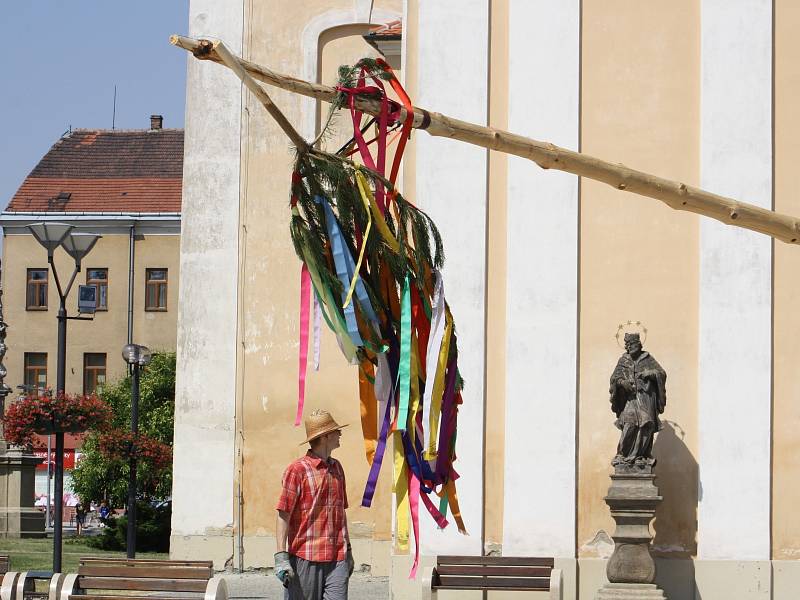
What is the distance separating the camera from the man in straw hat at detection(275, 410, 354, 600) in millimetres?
9477

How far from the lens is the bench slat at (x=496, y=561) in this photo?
12.2 metres

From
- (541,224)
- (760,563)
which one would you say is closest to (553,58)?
(541,224)

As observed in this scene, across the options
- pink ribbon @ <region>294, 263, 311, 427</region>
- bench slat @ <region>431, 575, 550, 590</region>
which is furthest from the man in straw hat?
bench slat @ <region>431, 575, 550, 590</region>

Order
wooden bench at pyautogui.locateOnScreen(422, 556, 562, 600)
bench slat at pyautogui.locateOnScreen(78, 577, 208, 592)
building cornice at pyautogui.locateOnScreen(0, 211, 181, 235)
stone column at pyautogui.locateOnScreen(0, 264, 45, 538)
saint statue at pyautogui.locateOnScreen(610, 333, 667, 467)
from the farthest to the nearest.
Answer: building cornice at pyautogui.locateOnScreen(0, 211, 181, 235) < stone column at pyautogui.locateOnScreen(0, 264, 45, 538) < saint statue at pyautogui.locateOnScreen(610, 333, 667, 467) < wooden bench at pyautogui.locateOnScreen(422, 556, 562, 600) < bench slat at pyautogui.locateOnScreen(78, 577, 208, 592)

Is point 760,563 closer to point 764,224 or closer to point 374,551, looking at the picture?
point 374,551

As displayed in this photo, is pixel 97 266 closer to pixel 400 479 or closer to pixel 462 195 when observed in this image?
pixel 462 195

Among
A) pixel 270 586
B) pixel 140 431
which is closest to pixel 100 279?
pixel 140 431

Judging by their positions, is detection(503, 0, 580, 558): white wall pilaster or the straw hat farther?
detection(503, 0, 580, 558): white wall pilaster

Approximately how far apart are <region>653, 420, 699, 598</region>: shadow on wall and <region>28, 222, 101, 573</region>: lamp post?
20.8 ft

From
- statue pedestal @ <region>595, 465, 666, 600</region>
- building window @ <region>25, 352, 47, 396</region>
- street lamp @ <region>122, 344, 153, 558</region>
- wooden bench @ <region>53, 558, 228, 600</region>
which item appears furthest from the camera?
building window @ <region>25, 352, 47, 396</region>

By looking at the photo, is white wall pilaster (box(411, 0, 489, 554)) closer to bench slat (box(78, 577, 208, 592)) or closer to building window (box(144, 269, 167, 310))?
bench slat (box(78, 577, 208, 592))

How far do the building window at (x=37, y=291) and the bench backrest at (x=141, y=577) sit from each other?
45.9 meters

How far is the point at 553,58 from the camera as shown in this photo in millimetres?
15047

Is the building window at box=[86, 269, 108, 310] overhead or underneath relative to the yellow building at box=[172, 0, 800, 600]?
overhead
